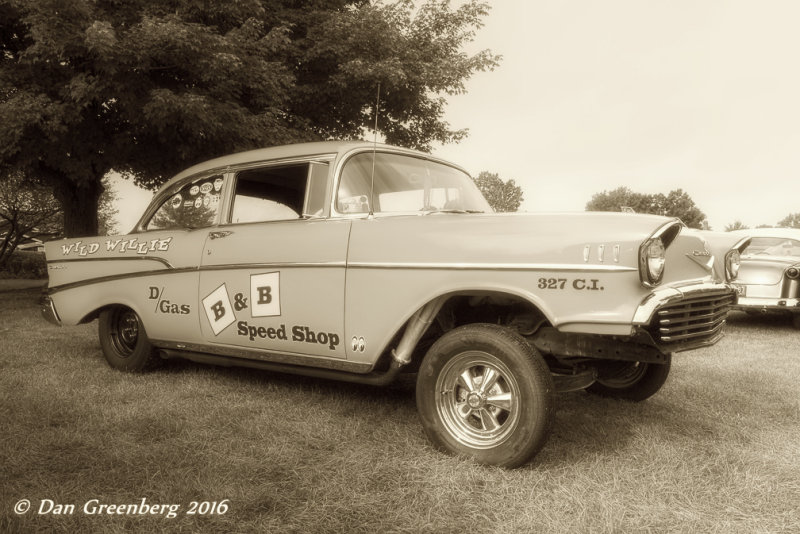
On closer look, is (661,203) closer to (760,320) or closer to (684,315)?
(760,320)

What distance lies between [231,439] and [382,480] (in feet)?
3.24

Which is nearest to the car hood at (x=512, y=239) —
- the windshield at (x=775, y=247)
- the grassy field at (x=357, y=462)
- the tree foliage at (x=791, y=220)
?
the grassy field at (x=357, y=462)

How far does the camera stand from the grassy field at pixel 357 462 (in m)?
2.40

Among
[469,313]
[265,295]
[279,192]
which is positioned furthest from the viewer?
[279,192]

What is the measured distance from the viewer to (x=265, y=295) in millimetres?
3863

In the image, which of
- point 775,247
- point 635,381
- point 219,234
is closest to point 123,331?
point 219,234

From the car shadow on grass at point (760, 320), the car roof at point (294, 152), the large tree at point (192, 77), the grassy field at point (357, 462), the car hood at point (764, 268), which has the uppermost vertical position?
the large tree at point (192, 77)

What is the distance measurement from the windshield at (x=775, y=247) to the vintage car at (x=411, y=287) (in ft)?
22.4

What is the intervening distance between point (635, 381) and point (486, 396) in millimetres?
1660

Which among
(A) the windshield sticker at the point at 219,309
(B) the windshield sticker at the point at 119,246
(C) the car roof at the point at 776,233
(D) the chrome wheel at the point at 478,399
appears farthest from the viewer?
(C) the car roof at the point at 776,233

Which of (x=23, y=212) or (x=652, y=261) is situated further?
(x=23, y=212)

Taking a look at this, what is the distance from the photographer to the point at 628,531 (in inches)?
91.7

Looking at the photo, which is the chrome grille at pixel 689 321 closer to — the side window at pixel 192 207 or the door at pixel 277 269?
the door at pixel 277 269

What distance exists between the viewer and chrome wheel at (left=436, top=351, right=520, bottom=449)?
2914mm
